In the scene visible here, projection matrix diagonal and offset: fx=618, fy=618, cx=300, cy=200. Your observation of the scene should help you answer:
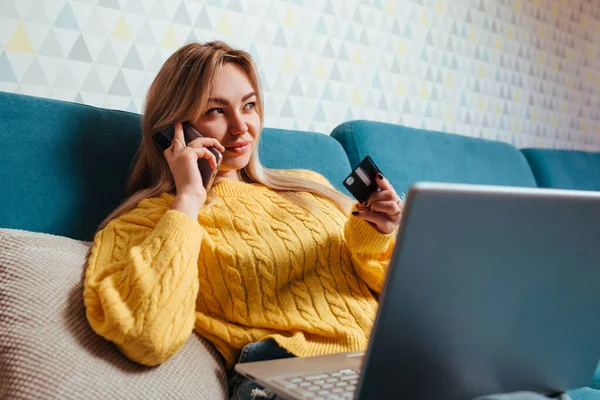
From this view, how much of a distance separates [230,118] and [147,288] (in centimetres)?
49

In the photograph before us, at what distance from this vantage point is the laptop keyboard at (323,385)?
0.80 meters

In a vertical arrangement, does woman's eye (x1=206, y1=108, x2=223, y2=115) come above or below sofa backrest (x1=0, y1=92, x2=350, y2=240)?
above

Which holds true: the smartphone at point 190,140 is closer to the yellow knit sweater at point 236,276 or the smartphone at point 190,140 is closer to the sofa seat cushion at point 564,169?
the yellow knit sweater at point 236,276

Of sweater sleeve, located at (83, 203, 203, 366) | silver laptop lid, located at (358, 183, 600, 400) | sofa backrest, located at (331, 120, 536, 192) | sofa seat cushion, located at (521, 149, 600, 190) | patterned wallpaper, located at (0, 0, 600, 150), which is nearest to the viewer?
silver laptop lid, located at (358, 183, 600, 400)

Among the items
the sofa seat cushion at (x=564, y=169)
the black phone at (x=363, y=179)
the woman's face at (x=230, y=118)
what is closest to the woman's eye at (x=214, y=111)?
the woman's face at (x=230, y=118)

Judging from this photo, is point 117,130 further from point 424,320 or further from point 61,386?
point 424,320

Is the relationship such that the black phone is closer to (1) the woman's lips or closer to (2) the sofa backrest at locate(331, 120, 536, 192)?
(1) the woman's lips

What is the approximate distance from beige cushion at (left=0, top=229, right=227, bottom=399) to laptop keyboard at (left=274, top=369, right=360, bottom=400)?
179mm

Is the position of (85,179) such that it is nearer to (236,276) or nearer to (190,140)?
(190,140)

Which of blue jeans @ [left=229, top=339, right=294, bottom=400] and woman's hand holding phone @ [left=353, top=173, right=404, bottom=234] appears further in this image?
woman's hand holding phone @ [left=353, top=173, right=404, bottom=234]

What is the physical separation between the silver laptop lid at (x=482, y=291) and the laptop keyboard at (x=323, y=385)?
13 centimetres

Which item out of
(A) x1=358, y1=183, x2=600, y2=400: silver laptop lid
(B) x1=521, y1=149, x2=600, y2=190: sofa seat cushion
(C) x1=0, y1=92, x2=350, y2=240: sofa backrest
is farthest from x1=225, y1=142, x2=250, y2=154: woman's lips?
(B) x1=521, y1=149, x2=600, y2=190: sofa seat cushion

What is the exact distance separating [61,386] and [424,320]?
47cm

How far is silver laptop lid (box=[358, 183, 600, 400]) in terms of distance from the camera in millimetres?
663
